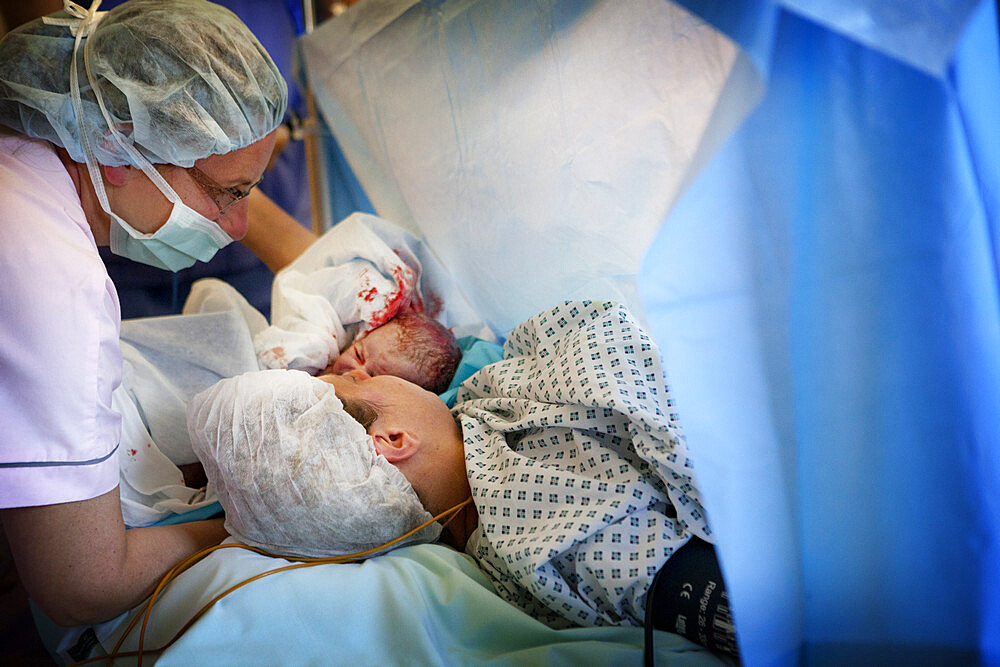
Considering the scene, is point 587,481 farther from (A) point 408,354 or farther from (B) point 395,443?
(A) point 408,354

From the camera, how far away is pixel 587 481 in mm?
928

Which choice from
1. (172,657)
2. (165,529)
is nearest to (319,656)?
(172,657)

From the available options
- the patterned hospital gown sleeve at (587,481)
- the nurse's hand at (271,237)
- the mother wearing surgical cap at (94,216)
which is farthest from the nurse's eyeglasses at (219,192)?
the nurse's hand at (271,237)

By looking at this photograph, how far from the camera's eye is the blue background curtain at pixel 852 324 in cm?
60

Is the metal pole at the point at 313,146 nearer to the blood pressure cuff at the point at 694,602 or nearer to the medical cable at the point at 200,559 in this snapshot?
the medical cable at the point at 200,559

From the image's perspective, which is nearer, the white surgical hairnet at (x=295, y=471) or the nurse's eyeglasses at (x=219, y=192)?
the white surgical hairnet at (x=295, y=471)

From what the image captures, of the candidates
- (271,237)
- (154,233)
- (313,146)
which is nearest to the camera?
(154,233)

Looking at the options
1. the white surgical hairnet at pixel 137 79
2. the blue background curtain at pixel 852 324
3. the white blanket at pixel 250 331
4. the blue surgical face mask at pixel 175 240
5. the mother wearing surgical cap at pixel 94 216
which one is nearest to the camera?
the blue background curtain at pixel 852 324

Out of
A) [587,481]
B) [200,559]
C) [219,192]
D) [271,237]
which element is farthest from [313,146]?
[587,481]

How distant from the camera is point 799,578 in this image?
703 mm

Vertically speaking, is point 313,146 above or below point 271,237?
above

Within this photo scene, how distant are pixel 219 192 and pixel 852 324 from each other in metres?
0.95

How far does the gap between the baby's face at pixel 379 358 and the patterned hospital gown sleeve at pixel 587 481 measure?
0.38 m

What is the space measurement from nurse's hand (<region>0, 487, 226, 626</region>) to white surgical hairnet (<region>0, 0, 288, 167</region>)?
0.51 meters
